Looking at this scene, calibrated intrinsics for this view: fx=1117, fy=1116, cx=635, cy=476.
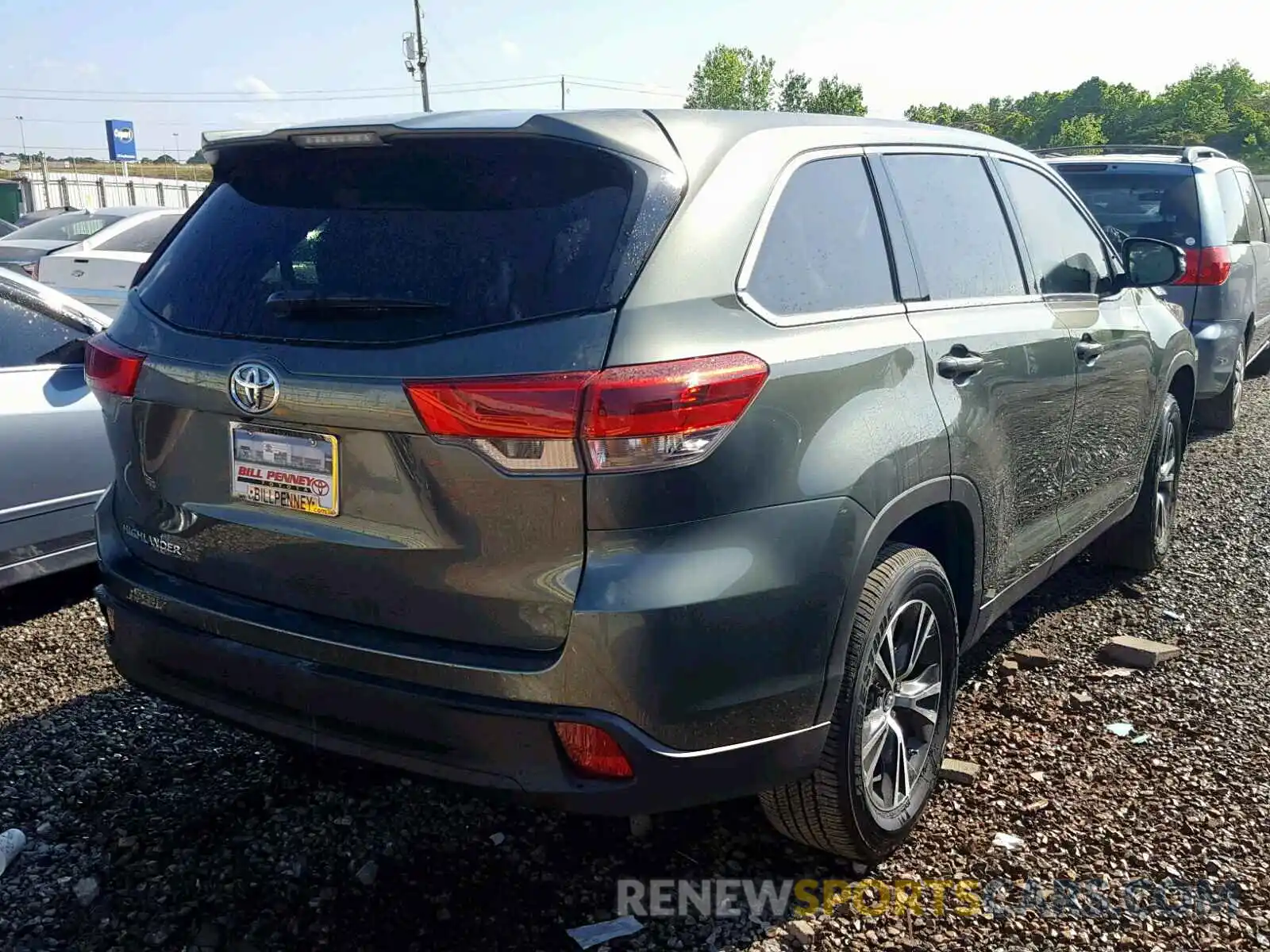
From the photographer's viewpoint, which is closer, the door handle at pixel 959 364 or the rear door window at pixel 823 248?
the rear door window at pixel 823 248

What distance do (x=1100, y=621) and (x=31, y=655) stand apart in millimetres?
4176

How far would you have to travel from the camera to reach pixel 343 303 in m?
2.30

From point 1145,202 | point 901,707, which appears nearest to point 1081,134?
point 1145,202

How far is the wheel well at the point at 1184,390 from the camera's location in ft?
16.5

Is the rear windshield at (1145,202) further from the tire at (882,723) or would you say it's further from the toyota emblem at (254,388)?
the toyota emblem at (254,388)

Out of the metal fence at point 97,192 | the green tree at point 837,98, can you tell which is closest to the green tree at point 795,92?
the green tree at point 837,98

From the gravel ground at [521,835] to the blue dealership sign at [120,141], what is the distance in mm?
63763

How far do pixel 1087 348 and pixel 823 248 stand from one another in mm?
1541

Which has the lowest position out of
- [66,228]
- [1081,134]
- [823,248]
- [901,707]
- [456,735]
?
[901,707]

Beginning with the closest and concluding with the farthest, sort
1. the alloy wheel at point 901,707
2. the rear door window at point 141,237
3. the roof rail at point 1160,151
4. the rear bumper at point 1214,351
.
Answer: the alloy wheel at point 901,707
the rear bumper at point 1214,351
the roof rail at point 1160,151
the rear door window at point 141,237

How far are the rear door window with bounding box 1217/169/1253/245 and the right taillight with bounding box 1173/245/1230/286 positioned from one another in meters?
0.29

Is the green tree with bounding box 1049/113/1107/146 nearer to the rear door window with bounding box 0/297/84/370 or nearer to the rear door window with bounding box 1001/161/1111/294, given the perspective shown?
the rear door window with bounding box 1001/161/1111/294

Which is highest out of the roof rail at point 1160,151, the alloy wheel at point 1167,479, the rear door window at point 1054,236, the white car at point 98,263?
the roof rail at point 1160,151

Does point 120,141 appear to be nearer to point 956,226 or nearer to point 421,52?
point 421,52
